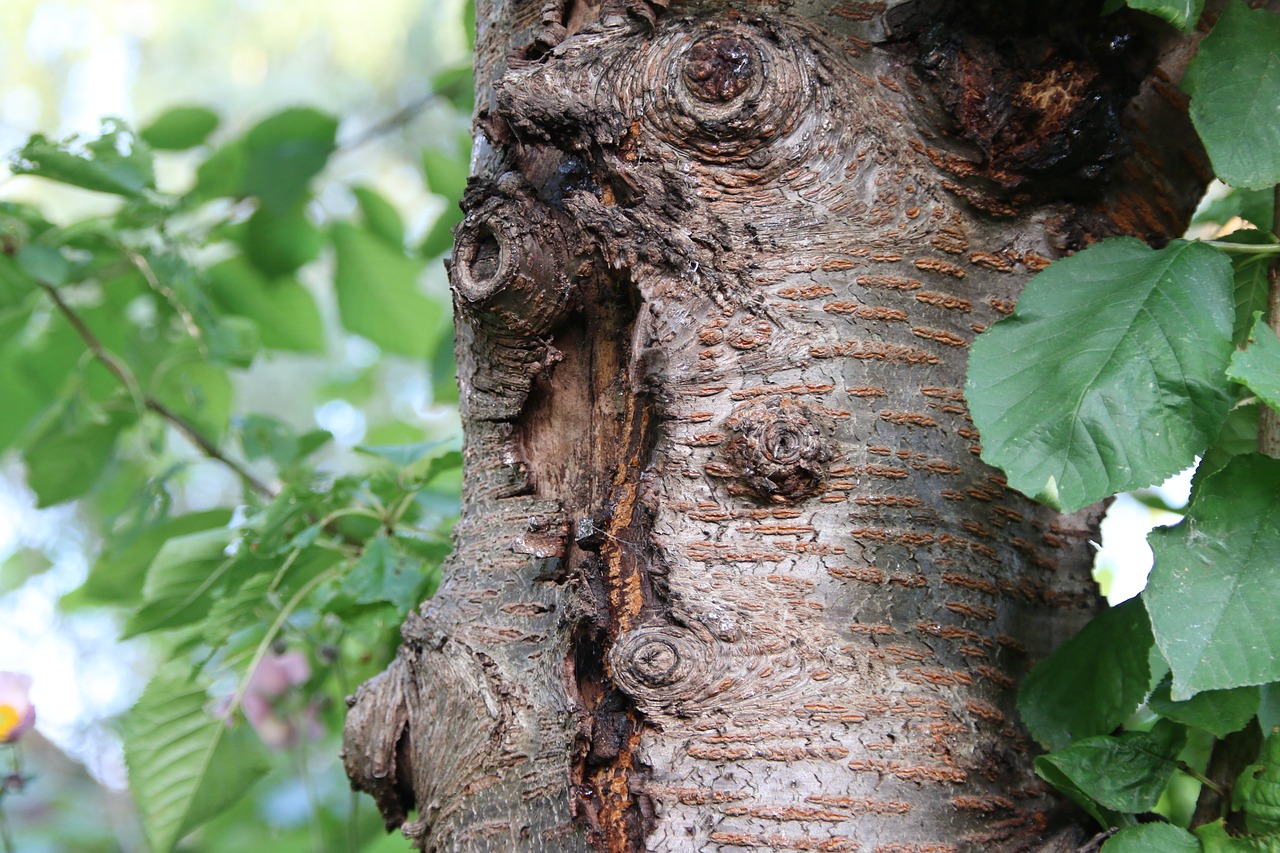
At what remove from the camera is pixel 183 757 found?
3.12 ft

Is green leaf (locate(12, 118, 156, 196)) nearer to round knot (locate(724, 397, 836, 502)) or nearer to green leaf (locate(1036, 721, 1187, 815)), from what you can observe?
round knot (locate(724, 397, 836, 502))

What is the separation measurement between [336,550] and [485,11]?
0.59 m

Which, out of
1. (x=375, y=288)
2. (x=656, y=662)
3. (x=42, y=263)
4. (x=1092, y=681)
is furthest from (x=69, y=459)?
(x=1092, y=681)

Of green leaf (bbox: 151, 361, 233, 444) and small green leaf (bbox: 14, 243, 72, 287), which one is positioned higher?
small green leaf (bbox: 14, 243, 72, 287)

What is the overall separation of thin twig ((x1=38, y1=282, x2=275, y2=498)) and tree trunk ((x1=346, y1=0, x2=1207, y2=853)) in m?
0.62

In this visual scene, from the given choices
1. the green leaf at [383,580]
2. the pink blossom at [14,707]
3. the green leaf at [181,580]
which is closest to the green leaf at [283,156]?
the green leaf at [181,580]

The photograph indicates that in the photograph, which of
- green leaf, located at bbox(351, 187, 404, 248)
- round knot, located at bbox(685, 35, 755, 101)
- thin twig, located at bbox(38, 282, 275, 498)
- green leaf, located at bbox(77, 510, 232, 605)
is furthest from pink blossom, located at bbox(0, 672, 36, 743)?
round knot, located at bbox(685, 35, 755, 101)

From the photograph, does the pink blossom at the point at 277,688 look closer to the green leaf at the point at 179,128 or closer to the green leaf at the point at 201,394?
the green leaf at the point at 201,394

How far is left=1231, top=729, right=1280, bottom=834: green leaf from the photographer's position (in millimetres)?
548

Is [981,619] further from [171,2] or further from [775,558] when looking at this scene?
[171,2]

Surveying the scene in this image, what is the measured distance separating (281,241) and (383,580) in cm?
78

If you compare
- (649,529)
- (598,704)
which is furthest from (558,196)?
(598,704)

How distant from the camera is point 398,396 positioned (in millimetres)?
6895

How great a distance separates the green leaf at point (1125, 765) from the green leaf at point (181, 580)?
0.86 meters
